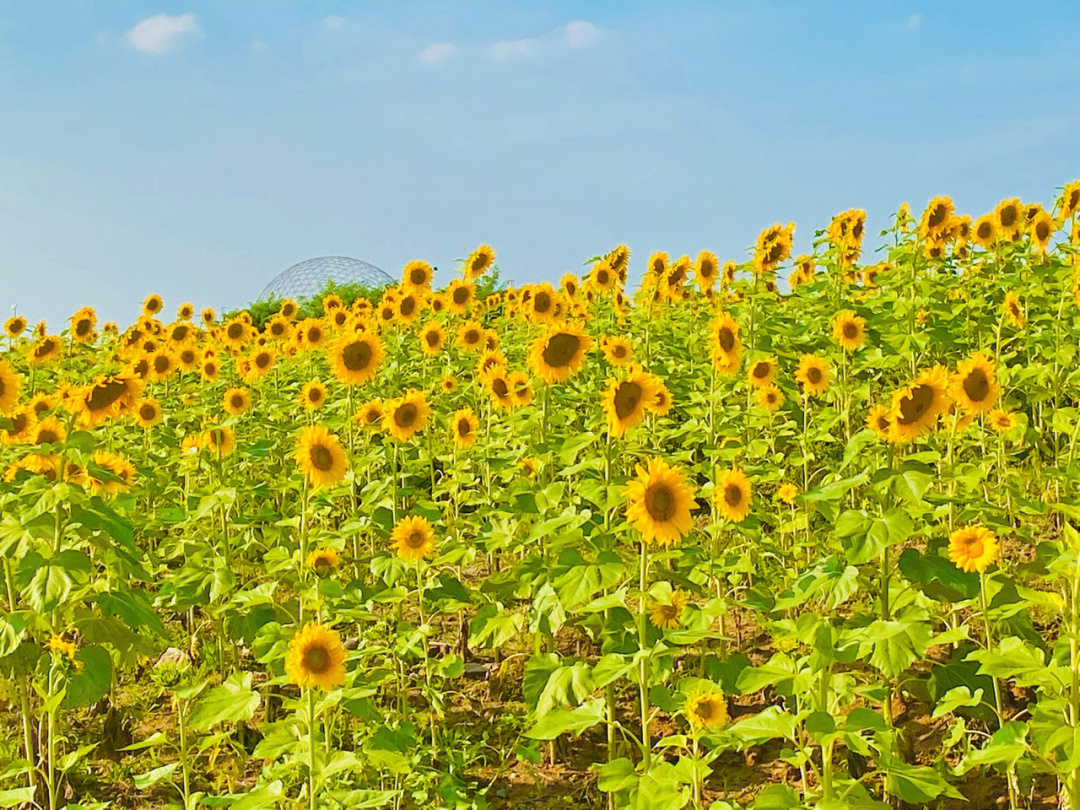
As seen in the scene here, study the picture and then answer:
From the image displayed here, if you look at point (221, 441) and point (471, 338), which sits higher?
point (471, 338)

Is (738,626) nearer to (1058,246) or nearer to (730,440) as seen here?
(730,440)

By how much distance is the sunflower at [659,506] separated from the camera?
324 centimetres

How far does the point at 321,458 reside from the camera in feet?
13.8

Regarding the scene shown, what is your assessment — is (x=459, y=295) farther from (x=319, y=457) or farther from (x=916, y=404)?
(x=916, y=404)

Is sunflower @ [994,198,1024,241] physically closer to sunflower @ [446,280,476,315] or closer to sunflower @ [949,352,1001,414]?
sunflower @ [446,280,476,315]

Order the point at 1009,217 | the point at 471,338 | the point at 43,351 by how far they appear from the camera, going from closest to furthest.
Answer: the point at 43,351, the point at 471,338, the point at 1009,217

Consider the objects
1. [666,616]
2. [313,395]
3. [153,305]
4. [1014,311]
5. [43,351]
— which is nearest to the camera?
[666,616]

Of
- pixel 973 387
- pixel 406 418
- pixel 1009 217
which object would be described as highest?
pixel 1009 217

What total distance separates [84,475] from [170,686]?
48.1 inches

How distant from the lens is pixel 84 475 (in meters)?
3.92

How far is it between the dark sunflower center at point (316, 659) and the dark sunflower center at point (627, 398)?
120cm

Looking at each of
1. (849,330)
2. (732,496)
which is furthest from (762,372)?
(732,496)

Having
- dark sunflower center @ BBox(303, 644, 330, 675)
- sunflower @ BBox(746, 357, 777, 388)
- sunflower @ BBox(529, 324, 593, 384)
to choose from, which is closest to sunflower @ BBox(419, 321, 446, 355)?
sunflower @ BBox(746, 357, 777, 388)

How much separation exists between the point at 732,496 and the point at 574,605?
996 millimetres
